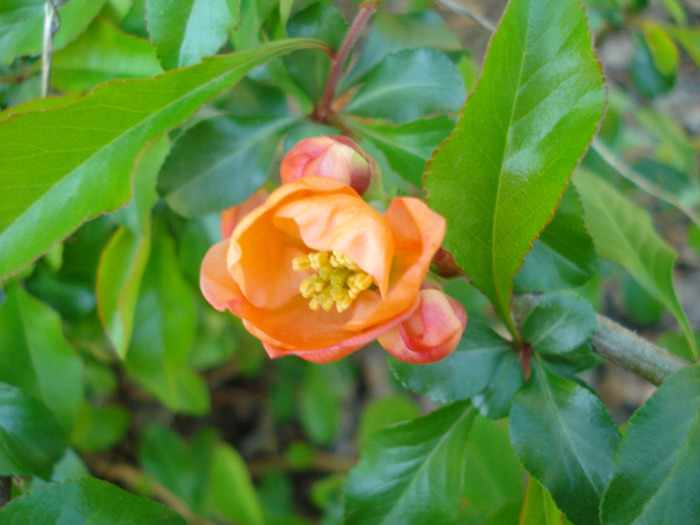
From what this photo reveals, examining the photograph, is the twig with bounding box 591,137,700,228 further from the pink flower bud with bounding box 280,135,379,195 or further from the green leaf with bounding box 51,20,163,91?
the green leaf with bounding box 51,20,163,91

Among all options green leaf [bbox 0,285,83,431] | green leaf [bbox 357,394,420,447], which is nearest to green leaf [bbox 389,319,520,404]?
green leaf [bbox 0,285,83,431]

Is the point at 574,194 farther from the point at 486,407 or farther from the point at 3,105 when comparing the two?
the point at 3,105

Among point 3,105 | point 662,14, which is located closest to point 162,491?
point 3,105

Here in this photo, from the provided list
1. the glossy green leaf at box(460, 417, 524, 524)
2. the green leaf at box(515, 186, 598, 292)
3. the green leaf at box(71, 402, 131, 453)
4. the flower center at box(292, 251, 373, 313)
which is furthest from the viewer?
A: the green leaf at box(71, 402, 131, 453)

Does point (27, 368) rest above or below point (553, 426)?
below

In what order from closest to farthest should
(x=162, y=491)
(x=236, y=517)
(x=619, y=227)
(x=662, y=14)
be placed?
1. (x=619, y=227)
2. (x=236, y=517)
3. (x=162, y=491)
4. (x=662, y=14)

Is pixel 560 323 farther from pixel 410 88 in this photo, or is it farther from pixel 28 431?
pixel 28 431
